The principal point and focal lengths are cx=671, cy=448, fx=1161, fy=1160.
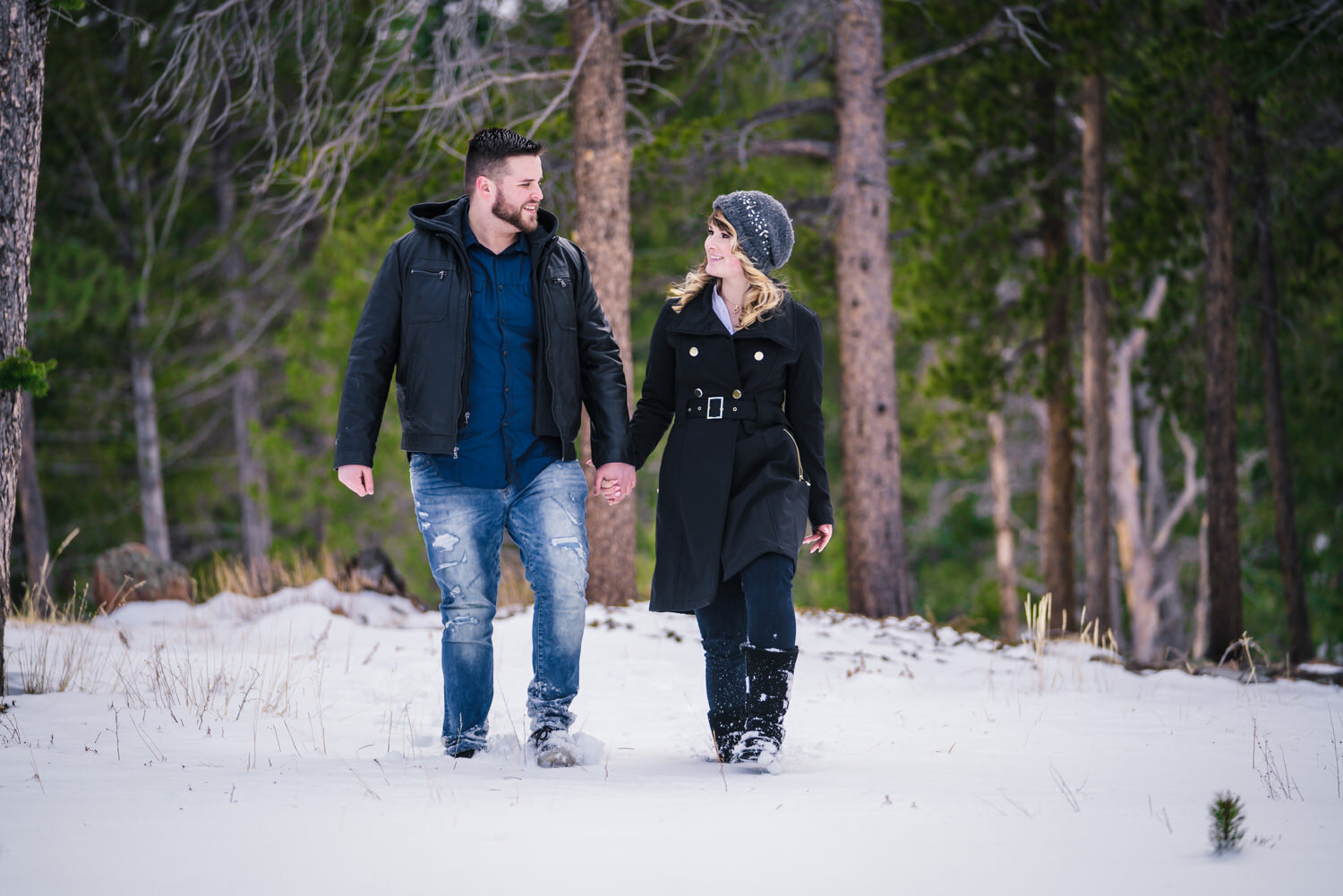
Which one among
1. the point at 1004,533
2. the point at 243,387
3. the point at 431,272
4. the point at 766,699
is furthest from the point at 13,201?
the point at 1004,533

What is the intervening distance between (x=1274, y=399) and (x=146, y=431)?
1449 cm

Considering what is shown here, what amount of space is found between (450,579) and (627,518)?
16.2 feet

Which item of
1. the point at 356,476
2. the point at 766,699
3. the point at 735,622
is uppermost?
the point at 356,476

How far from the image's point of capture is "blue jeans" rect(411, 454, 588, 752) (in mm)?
4125

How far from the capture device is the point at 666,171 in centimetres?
1120

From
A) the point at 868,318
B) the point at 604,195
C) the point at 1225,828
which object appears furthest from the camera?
the point at 868,318

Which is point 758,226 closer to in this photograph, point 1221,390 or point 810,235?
point 810,235

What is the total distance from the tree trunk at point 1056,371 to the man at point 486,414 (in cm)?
968

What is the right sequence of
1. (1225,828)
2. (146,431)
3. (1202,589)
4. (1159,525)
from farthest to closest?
(1202,589) < (1159,525) < (146,431) < (1225,828)

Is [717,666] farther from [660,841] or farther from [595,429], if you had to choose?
[660,841]

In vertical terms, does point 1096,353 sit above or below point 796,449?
above

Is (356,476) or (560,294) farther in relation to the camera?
(560,294)

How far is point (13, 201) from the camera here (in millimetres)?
5254

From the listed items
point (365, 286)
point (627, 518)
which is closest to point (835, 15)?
point (627, 518)
